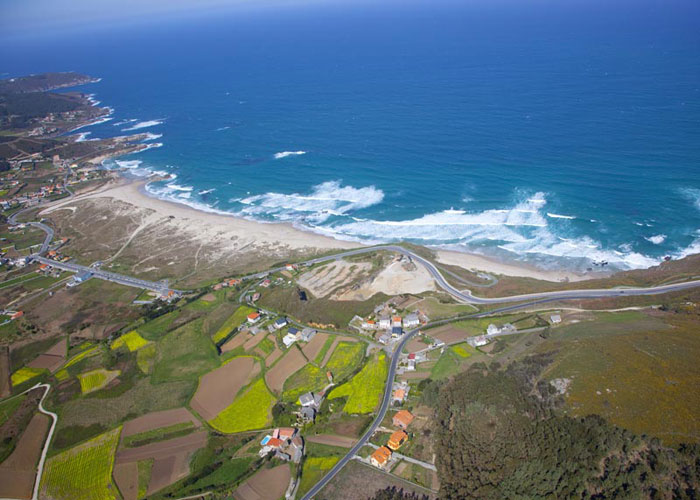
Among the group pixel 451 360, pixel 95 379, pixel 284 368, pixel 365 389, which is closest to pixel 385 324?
pixel 451 360

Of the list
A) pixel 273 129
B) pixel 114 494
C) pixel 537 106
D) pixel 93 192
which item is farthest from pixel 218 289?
pixel 537 106

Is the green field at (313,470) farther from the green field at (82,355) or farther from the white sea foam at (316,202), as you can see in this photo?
the white sea foam at (316,202)

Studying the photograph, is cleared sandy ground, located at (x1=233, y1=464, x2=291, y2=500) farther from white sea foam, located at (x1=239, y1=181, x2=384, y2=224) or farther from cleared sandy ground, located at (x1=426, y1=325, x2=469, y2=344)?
white sea foam, located at (x1=239, y1=181, x2=384, y2=224)

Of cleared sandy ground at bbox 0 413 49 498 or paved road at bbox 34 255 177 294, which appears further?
paved road at bbox 34 255 177 294

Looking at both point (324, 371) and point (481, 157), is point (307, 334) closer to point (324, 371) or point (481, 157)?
point (324, 371)

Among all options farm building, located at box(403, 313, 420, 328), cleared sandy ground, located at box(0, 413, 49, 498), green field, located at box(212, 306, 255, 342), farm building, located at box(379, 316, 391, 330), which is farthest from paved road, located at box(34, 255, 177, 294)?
farm building, located at box(403, 313, 420, 328)

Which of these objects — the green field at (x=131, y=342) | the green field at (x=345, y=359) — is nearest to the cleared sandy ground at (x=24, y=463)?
the green field at (x=131, y=342)

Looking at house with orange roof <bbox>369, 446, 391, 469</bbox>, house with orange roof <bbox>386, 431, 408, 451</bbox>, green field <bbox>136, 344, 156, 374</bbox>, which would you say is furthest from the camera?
green field <bbox>136, 344, 156, 374</bbox>
